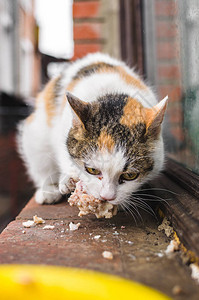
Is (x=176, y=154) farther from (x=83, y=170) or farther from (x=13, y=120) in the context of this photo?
(x=13, y=120)

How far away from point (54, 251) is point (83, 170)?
401mm

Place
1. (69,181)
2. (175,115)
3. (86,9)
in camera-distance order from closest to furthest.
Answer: (69,181)
(175,115)
(86,9)

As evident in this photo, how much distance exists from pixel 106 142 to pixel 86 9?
2568 mm

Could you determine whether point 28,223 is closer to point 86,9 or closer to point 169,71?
point 169,71

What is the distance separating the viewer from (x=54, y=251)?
1047mm

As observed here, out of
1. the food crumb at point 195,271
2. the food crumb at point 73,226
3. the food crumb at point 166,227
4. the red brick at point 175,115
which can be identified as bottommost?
the food crumb at point 73,226

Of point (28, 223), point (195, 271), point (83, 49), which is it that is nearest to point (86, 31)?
point (83, 49)

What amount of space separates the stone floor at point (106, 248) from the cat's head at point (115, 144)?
0.15m

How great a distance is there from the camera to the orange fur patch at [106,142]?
124cm

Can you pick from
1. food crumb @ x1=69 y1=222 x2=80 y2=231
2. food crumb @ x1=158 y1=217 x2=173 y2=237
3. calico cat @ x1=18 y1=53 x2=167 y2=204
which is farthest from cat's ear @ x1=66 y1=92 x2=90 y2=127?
food crumb @ x1=158 y1=217 x2=173 y2=237

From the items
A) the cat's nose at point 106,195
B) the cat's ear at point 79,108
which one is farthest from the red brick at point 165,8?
the cat's nose at point 106,195

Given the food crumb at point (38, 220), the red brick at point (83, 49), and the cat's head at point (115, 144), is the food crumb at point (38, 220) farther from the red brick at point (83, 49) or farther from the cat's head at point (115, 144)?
the red brick at point (83, 49)

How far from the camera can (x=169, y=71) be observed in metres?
2.04

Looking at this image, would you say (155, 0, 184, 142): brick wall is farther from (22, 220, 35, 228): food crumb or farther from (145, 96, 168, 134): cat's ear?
(22, 220, 35, 228): food crumb
